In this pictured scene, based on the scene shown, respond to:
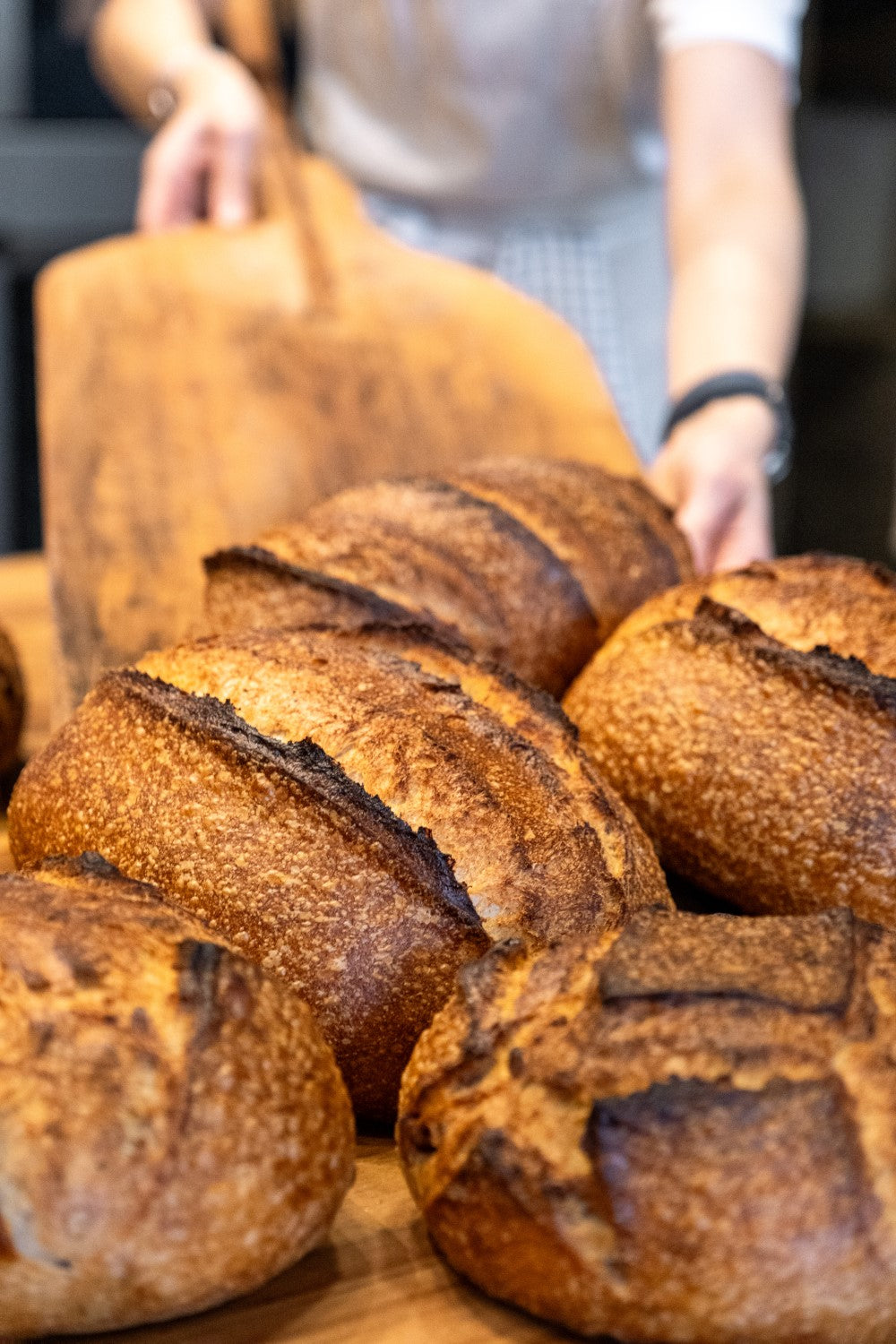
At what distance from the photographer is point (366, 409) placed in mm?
2406

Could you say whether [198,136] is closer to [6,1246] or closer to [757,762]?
[757,762]

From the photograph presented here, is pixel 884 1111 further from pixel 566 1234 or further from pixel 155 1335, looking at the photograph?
pixel 155 1335

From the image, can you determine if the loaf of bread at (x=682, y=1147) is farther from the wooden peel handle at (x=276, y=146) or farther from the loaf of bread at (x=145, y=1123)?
the wooden peel handle at (x=276, y=146)

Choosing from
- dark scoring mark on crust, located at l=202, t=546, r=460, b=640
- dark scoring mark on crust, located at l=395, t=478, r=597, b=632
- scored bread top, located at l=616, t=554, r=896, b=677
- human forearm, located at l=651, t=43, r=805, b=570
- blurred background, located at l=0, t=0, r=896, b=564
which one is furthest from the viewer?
blurred background, located at l=0, t=0, r=896, b=564

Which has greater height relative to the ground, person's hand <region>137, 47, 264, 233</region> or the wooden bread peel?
person's hand <region>137, 47, 264, 233</region>

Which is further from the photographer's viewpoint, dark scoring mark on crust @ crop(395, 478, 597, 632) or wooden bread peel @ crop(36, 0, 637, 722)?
wooden bread peel @ crop(36, 0, 637, 722)

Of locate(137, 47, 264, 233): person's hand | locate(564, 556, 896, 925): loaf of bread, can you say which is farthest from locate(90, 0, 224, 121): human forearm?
locate(564, 556, 896, 925): loaf of bread

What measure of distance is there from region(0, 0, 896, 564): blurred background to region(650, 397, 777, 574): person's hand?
2.32 meters

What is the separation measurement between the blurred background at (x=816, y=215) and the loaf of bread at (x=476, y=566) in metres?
2.79

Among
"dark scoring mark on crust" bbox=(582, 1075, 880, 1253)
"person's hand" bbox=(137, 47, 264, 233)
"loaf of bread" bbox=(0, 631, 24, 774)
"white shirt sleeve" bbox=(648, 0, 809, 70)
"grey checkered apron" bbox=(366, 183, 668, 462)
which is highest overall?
"white shirt sleeve" bbox=(648, 0, 809, 70)

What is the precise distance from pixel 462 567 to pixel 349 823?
554mm

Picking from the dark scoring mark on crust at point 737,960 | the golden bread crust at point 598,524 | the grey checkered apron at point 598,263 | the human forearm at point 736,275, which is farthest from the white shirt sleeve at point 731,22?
the dark scoring mark on crust at point 737,960

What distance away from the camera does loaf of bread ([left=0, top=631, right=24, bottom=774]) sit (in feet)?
5.57

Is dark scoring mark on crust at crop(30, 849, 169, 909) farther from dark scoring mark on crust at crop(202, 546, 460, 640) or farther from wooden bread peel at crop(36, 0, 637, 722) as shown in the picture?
wooden bread peel at crop(36, 0, 637, 722)
